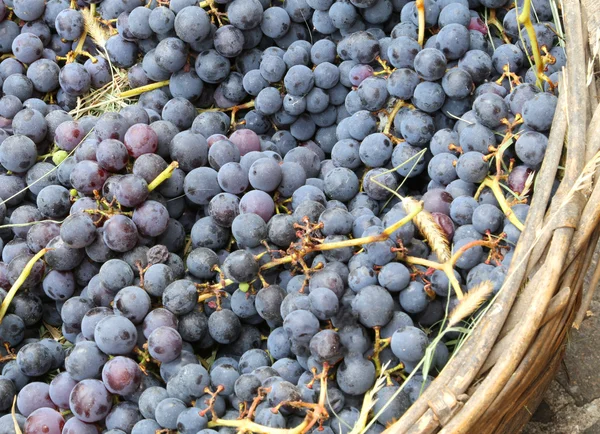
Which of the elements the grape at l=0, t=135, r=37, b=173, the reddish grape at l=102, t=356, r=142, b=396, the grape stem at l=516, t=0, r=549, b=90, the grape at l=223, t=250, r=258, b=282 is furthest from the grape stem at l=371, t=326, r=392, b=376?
the grape at l=0, t=135, r=37, b=173

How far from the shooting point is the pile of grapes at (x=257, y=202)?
3.38 feet

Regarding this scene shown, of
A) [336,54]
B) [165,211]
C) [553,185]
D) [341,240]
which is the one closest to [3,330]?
[165,211]

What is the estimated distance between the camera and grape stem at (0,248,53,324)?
3.94ft

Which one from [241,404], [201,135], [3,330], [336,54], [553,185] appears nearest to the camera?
[241,404]

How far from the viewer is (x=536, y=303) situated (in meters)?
0.91

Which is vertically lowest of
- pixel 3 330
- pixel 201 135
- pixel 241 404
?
pixel 3 330

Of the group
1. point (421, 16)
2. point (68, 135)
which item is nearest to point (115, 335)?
point (68, 135)

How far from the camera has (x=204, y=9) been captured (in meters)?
1.44

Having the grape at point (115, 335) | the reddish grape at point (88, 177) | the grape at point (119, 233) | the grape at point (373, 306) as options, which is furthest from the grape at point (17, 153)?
the grape at point (373, 306)

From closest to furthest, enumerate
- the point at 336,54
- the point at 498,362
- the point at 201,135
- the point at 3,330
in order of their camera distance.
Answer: the point at 498,362, the point at 3,330, the point at 201,135, the point at 336,54

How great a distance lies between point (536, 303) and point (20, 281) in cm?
87

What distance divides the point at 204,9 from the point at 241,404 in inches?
33.4

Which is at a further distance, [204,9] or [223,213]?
[204,9]

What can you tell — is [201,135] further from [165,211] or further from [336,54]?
[336,54]
